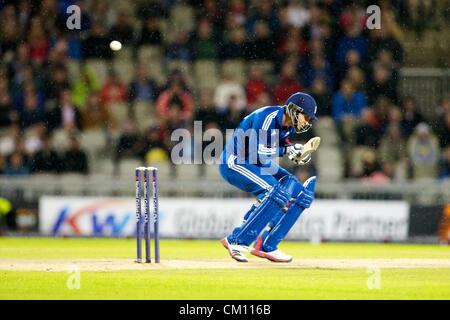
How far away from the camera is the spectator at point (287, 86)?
2208 centimetres

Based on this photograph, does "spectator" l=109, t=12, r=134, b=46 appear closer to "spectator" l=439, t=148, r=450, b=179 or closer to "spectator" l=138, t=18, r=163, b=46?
"spectator" l=138, t=18, r=163, b=46

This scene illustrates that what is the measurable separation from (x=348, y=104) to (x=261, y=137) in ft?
30.0

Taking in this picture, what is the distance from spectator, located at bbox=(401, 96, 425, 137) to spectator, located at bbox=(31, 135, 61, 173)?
6811mm

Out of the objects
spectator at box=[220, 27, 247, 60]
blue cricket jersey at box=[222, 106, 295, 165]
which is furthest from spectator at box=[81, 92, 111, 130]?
blue cricket jersey at box=[222, 106, 295, 165]

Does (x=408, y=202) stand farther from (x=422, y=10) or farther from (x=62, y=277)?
(x=62, y=277)

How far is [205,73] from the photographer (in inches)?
913

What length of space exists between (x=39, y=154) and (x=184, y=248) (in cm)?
517

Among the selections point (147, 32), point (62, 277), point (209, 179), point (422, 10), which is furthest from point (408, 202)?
point (62, 277)

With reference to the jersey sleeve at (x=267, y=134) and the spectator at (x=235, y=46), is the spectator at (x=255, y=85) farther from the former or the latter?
the jersey sleeve at (x=267, y=134)

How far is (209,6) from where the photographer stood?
77.9ft

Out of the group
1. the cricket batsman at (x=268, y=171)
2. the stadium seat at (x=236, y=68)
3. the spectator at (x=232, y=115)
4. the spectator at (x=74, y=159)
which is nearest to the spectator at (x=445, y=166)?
the spectator at (x=232, y=115)

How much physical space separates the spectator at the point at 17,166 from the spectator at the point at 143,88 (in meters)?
2.60

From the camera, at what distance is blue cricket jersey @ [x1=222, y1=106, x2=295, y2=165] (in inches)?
519

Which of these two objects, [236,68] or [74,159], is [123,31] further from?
[74,159]
